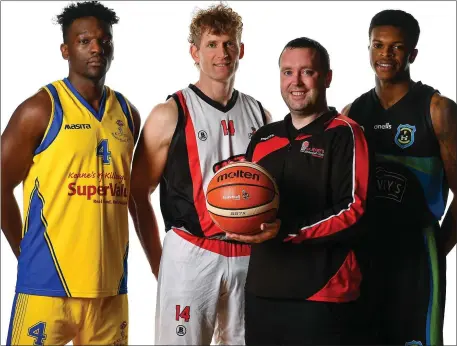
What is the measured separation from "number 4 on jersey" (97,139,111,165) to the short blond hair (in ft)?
2.68

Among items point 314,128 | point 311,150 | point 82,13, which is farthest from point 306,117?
point 82,13

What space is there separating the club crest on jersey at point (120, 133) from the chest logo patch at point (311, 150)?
103cm

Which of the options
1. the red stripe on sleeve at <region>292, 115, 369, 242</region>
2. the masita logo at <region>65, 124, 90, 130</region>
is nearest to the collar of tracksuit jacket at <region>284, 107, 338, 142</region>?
the red stripe on sleeve at <region>292, 115, 369, 242</region>

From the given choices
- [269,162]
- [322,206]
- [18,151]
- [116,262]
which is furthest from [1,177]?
[322,206]

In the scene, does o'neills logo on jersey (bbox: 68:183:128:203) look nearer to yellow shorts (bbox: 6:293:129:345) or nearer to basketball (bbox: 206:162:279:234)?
yellow shorts (bbox: 6:293:129:345)

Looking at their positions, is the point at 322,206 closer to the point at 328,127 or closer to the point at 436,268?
the point at 328,127

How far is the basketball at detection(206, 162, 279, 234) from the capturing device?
3.00 m

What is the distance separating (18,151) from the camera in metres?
3.47

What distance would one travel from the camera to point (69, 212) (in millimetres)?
3455

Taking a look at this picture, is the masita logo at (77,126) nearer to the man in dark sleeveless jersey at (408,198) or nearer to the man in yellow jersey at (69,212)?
the man in yellow jersey at (69,212)

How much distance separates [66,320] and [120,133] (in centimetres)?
99

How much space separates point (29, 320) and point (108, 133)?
1.01 m

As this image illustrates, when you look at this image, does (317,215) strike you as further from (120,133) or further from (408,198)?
(120,133)

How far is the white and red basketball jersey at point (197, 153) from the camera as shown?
373 cm
